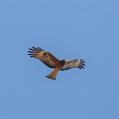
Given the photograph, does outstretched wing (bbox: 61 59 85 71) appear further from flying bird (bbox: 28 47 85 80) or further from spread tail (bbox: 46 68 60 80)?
spread tail (bbox: 46 68 60 80)

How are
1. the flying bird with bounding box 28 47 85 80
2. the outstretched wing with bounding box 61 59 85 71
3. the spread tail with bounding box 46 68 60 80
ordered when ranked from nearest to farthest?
the spread tail with bounding box 46 68 60 80, the flying bird with bounding box 28 47 85 80, the outstretched wing with bounding box 61 59 85 71

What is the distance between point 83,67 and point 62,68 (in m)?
3.21

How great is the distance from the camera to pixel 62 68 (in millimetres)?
15625

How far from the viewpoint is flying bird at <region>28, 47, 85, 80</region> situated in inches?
609

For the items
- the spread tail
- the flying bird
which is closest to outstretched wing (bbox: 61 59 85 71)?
the flying bird

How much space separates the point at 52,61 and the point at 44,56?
715mm

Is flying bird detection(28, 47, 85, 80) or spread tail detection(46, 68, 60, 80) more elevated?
flying bird detection(28, 47, 85, 80)

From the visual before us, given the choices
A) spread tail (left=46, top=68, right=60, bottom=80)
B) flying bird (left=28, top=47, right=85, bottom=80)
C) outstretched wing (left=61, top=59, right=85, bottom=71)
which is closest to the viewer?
spread tail (left=46, top=68, right=60, bottom=80)

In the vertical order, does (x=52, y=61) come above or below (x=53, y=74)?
above

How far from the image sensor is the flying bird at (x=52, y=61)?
50.8 ft

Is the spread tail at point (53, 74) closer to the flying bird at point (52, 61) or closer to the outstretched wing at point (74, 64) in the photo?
the flying bird at point (52, 61)

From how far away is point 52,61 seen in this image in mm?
15867

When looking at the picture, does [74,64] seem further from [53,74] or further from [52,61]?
[53,74]

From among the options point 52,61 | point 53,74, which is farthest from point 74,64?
point 53,74
